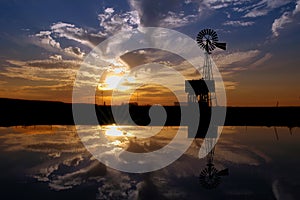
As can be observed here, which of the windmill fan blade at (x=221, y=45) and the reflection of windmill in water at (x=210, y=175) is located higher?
the windmill fan blade at (x=221, y=45)

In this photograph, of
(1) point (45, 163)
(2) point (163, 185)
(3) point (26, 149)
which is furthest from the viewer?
(3) point (26, 149)

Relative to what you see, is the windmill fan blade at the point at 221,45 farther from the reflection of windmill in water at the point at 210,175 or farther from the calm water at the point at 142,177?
the reflection of windmill in water at the point at 210,175

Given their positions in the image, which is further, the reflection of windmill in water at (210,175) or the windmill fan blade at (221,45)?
the windmill fan blade at (221,45)

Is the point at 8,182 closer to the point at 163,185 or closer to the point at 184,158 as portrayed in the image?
the point at 163,185

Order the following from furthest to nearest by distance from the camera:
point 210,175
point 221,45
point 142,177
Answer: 1. point 221,45
2. point 210,175
3. point 142,177

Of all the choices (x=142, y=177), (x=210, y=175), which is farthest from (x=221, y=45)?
(x=142, y=177)

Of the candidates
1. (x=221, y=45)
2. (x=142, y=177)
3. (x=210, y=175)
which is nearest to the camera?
(x=142, y=177)

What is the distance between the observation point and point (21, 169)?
1458cm

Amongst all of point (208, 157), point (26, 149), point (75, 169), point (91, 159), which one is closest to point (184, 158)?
point (208, 157)

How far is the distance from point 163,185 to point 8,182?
626 centimetres

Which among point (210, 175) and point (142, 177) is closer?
point (142, 177)

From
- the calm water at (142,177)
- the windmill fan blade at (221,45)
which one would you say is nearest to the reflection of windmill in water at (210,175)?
the calm water at (142,177)

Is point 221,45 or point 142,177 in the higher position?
point 221,45

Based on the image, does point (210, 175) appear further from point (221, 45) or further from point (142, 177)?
point (221, 45)
